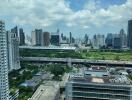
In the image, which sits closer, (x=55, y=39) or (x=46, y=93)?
(x=46, y=93)

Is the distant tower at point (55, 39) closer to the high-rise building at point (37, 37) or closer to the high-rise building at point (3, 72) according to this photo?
the high-rise building at point (37, 37)

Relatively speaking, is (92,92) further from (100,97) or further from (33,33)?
(33,33)

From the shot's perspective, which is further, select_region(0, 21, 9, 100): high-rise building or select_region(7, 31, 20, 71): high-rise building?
select_region(7, 31, 20, 71): high-rise building

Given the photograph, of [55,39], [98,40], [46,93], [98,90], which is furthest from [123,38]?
[98,90]

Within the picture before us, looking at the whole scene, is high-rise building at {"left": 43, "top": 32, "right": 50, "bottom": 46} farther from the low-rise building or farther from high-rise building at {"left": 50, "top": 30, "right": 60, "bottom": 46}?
the low-rise building

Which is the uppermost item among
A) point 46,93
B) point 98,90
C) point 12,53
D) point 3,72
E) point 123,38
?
point 123,38

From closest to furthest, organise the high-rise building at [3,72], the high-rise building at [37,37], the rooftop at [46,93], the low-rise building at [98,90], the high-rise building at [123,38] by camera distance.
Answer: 1. the low-rise building at [98,90]
2. the high-rise building at [3,72]
3. the rooftop at [46,93]
4. the high-rise building at [37,37]
5. the high-rise building at [123,38]

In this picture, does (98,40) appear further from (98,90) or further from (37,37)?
(98,90)

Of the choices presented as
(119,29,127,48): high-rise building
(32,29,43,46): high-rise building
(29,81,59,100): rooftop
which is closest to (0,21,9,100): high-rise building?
(29,81,59,100): rooftop

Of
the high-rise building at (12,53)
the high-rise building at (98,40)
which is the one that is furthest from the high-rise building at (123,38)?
the high-rise building at (12,53)
